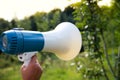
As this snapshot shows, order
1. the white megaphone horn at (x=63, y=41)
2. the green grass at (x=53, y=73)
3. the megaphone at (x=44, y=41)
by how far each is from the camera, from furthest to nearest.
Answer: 1. the green grass at (x=53, y=73)
2. the white megaphone horn at (x=63, y=41)
3. the megaphone at (x=44, y=41)

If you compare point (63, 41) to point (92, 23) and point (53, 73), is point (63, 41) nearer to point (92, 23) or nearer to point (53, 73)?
point (92, 23)

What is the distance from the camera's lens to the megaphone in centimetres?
180

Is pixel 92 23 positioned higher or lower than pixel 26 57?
lower

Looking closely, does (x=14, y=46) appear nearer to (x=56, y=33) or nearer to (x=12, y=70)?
(x=56, y=33)

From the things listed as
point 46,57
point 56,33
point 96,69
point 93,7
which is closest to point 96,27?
point 93,7

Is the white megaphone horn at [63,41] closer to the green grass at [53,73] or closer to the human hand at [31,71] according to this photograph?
the human hand at [31,71]

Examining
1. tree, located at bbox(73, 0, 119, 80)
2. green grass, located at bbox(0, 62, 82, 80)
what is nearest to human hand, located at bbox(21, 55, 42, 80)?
tree, located at bbox(73, 0, 119, 80)

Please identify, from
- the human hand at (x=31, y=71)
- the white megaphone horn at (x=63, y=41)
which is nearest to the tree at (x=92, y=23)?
the white megaphone horn at (x=63, y=41)

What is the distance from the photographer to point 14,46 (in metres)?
1.80

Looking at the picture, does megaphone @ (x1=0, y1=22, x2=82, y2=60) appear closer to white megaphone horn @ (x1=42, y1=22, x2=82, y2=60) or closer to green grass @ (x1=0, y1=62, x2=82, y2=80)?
white megaphone horn @ (x1=42, y1=22, x2=82, y2=60)

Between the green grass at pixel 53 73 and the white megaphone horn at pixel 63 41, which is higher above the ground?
the white megaphone horn at pixel 63 41

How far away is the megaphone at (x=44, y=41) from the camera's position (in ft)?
5.91

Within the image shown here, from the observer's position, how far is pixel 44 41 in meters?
1.88

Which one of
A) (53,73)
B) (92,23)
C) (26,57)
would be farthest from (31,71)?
(53,73)
